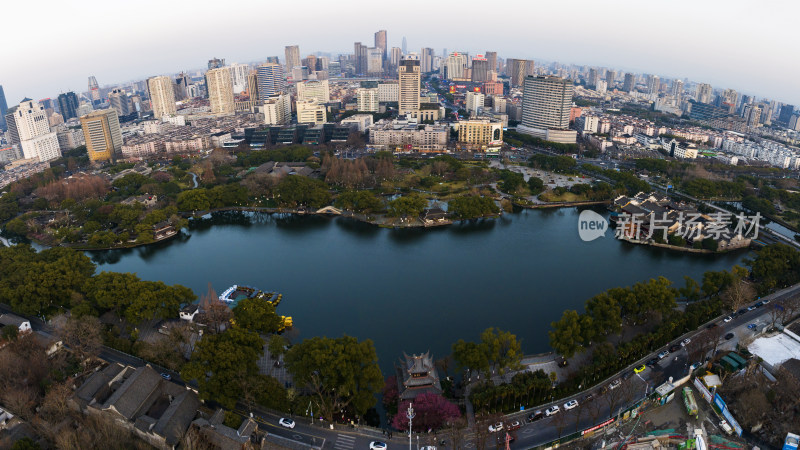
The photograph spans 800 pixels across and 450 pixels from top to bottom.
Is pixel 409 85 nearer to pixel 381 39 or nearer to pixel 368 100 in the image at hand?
pixel 368 100

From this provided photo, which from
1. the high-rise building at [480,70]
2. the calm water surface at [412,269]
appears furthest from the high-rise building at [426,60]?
the calm water surface at [412,269]

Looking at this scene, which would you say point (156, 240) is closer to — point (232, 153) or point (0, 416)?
point (0, 416)

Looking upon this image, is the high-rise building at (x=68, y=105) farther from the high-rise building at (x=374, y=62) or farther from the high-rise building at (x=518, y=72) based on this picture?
the high-rise building at (x=518, y=72)

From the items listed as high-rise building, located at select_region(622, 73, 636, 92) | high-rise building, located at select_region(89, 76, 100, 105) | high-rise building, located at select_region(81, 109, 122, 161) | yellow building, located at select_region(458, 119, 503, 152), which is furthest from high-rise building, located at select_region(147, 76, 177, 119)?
high-rise building, located at select_region(622, 73, 636, 92)

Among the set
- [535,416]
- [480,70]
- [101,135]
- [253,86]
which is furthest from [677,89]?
[535,416]

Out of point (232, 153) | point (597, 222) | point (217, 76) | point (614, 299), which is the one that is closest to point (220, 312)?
point (614, 299)

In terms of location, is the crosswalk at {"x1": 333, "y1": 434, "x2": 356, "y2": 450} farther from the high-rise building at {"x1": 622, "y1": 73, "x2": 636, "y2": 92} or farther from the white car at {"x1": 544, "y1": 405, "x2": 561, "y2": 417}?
the high-rise building at {"x1": 622, "y1": 73, "x2": 636, "y2": 92}
